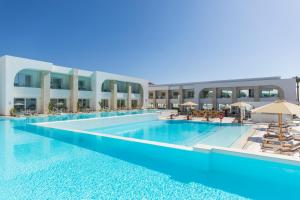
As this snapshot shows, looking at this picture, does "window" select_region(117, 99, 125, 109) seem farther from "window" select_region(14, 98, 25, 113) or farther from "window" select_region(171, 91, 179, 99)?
"window" select_region(14, 98, 25, 113)

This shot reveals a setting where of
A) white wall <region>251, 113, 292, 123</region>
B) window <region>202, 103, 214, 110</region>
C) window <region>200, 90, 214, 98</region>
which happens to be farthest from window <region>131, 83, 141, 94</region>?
white wall <region>251, 113, 292, 123</region>

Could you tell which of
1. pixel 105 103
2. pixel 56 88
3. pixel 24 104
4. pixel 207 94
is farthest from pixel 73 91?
pixel 207 94

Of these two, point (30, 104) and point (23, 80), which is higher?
point (23, 80)

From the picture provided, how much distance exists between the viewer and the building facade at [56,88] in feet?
71.9

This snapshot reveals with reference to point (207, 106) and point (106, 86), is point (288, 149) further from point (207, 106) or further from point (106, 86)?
point (106, 86)

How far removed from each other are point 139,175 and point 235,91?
91.3 ft

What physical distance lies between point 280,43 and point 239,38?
11.6 ft

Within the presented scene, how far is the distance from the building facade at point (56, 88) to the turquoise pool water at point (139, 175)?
17366 millimetres

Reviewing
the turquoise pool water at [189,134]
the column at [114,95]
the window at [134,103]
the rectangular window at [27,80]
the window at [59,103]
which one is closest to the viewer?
the turquoise pool water at [189,134]

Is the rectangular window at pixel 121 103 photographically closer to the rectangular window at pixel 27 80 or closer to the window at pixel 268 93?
the rectangular window at pixel 27 80

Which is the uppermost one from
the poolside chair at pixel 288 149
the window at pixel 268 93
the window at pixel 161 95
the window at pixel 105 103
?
the window at pixel 161 95

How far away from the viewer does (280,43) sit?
18203 mm

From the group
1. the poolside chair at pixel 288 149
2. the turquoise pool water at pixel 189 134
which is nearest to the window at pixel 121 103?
the turquoise pool water at pixel 189 134

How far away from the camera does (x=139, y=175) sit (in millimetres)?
5773
